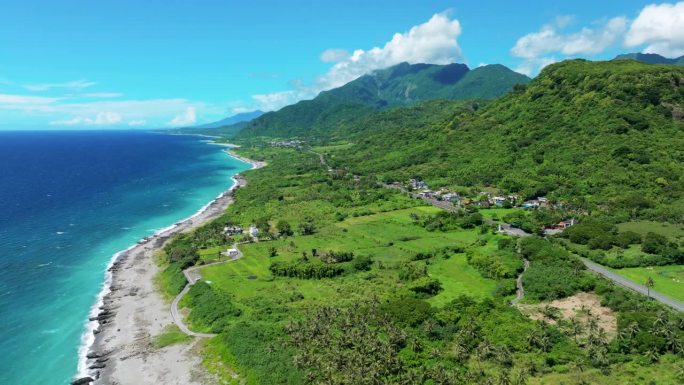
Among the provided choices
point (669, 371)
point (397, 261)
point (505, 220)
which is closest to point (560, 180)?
point (505, 220)

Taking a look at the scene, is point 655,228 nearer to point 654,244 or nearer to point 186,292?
point 654,244

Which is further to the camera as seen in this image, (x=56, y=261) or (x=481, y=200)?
(x=481, y=200)

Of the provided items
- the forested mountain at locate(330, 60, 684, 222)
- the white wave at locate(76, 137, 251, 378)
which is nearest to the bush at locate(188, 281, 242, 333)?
the white wave at locate(76, 137, 251, 378)

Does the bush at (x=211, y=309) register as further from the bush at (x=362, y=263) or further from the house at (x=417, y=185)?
the house at (x=417, y=185)

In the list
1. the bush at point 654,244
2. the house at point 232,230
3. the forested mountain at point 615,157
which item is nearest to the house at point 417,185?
the forested mountain at point 615,157

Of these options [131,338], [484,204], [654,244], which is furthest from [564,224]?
[131,338]

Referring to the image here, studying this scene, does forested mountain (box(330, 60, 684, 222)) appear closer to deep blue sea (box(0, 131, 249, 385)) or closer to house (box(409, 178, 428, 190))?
house (box(409, 178, 428, 190))
